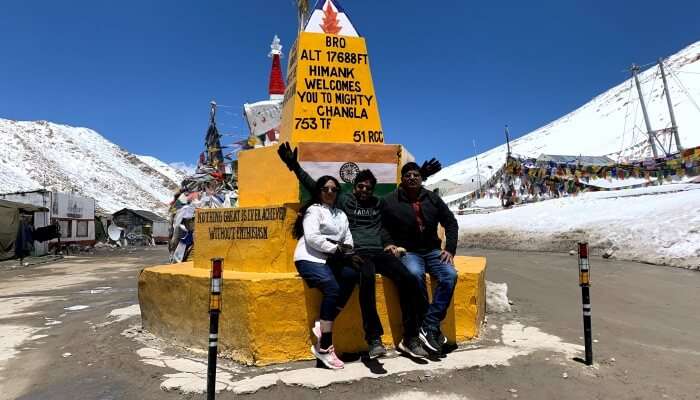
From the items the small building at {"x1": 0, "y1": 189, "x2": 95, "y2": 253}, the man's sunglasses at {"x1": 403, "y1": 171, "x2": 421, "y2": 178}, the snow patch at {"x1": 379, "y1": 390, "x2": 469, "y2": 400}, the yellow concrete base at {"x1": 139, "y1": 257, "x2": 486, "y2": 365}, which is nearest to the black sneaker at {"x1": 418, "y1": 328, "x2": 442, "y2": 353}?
the yellow concrete base at {"x1": 139, "y1": 257, "x2": 486, "y2": 365}

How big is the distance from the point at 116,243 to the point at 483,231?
3086cm

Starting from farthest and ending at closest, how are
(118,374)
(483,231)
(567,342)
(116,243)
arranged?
1. (116,243)
2. (483,231)
3. (567,342)
4. (118,374)

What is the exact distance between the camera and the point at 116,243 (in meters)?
38.4

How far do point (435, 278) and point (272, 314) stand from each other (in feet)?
5.20

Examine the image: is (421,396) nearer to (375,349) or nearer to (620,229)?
(375,349)

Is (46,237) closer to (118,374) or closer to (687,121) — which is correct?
(118,374)

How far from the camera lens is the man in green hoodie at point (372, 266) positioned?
417cm

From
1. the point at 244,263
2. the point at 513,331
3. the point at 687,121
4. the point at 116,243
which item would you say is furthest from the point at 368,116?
the point at 687,121

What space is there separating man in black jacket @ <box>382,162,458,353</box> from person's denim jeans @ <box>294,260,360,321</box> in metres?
0.54

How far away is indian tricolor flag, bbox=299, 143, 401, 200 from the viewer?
5.26m

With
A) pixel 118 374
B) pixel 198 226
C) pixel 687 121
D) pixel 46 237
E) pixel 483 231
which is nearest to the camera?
pixel 118 374

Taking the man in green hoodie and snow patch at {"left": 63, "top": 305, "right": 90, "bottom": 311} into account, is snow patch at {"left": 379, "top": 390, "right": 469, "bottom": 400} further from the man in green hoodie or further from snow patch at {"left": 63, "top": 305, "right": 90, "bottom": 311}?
snow patch at {"left": 63, "top": 305, "right": 90, "bottom": 311}

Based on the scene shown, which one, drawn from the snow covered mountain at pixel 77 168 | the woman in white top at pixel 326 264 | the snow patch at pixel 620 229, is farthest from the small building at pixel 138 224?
the woman in white top at pixel 326 264

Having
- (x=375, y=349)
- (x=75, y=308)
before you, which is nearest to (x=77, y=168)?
(x=75, y=308)
